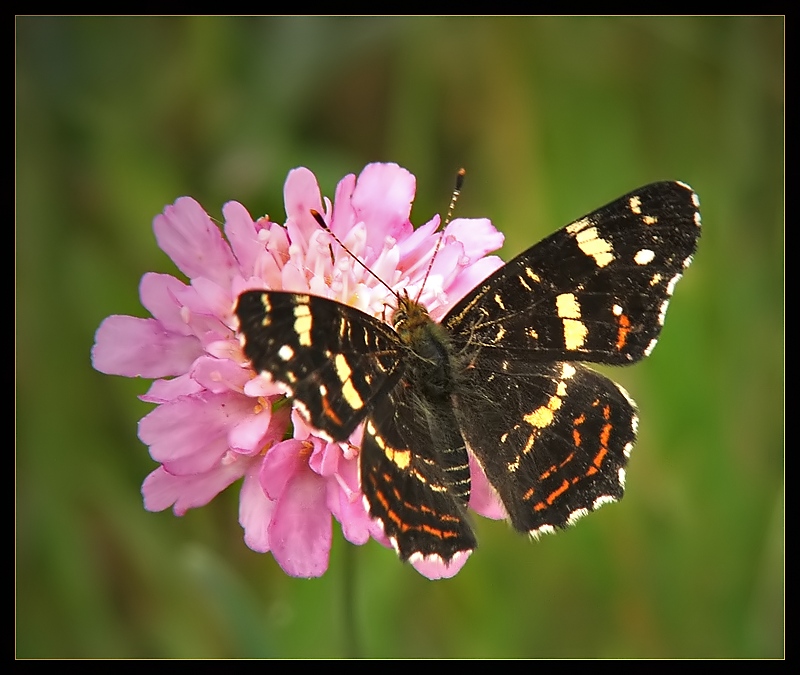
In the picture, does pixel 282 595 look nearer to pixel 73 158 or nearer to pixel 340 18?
pixel 73 158

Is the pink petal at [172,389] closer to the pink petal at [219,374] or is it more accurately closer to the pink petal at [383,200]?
the pink petal at [219,374]

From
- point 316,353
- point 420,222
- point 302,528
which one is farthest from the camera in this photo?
point 420,222

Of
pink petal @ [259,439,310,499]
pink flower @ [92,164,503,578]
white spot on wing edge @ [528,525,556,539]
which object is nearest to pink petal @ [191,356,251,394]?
pink flower @ [92,164,503,578]

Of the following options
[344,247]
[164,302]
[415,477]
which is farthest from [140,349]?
[415,477]

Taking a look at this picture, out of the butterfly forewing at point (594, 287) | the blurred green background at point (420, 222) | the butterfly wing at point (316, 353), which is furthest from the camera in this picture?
the blurred green background at point (420, 222)

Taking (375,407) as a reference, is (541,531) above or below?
below

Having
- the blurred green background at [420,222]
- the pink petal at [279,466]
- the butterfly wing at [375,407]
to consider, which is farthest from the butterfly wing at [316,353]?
the blurred green background at [420,222]

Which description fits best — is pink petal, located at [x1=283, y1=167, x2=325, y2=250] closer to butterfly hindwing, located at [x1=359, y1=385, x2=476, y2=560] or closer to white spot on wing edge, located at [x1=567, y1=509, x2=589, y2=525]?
butterfly hindwing, located at [x1=359, y1=385, x2=476, y2=560]

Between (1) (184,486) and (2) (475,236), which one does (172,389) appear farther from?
(2) (475,236)
